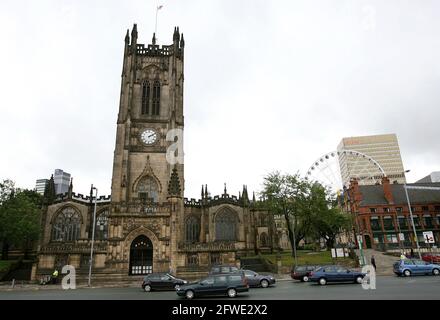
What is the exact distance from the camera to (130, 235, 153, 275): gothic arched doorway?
34438mm

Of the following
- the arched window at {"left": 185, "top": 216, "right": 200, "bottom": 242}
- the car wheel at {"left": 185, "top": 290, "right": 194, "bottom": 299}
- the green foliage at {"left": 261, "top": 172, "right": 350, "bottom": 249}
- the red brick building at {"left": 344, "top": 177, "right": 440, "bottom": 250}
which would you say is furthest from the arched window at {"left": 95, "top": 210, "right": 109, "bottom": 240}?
the red brick building at {"left": 344, "top": 177, "right": 440, "bottom": 250}

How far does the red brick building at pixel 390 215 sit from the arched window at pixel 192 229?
32347 millimetres

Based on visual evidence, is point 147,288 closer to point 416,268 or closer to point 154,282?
point 154,282

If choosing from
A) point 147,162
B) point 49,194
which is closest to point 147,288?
point 147,162

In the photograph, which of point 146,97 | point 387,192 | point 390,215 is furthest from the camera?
point 387,192

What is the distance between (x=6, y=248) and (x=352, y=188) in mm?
65322

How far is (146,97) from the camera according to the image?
54062 millimetres

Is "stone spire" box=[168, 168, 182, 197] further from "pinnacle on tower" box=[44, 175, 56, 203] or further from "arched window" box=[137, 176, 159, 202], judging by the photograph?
"pinnacle on tower" box=[44, 175, 56, 203]

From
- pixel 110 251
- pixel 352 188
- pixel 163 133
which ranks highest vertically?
pixel 163 133

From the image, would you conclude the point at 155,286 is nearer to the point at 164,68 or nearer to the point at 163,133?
the point at 163,133

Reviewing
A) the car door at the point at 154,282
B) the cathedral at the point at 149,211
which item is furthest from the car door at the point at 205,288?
the cathedral at the point at 149,211

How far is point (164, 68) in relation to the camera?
56594mm

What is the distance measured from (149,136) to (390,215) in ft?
161
